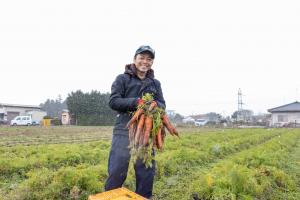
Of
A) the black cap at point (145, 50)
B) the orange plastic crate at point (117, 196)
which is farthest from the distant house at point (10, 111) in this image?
the orange plastic crate at point (117, 196)

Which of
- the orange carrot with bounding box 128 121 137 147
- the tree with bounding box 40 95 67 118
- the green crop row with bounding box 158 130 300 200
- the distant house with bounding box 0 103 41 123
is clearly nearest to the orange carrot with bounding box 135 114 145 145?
the orange carrot with bounding box 128 121 137 147

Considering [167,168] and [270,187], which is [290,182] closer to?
[270,187]

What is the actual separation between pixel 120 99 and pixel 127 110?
142 millimetres

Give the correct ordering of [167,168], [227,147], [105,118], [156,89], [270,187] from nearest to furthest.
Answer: [156,89]
[270,187]
[167,168]
[227,147]
[105,118]

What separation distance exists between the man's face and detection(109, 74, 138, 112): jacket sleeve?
232mm

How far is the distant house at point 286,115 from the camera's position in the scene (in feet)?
172

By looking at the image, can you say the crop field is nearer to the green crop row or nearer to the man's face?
the green crop row

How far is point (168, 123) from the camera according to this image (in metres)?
3.42

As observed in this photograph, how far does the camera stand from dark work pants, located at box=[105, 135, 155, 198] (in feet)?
11.4

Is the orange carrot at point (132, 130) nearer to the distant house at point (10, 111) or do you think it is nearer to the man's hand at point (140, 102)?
the man's hand at point (140, 102)

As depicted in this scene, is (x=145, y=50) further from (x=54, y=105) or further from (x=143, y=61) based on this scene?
(x=54, y=105)

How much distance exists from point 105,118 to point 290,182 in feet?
145

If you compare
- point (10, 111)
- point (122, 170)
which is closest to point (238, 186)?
point (122, 170)

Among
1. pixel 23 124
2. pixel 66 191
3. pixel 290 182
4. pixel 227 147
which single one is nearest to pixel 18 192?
pixel 66 191
